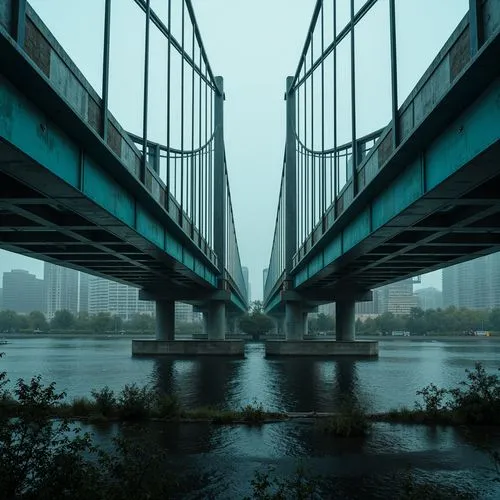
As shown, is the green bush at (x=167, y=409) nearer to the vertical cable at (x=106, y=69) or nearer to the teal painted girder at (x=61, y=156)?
the teal painted girder at (x=61, y=156)

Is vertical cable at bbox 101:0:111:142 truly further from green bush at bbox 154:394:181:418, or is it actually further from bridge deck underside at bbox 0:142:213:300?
green bush at bbox 154:394:181:418

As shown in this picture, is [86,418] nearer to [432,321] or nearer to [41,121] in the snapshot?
[41,121]

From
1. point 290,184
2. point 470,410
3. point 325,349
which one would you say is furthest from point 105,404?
point 290,184

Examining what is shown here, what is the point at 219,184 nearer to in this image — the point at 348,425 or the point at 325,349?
the point at 325,349

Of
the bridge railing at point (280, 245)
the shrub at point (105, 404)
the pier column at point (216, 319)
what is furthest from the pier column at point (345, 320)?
the shrub at point (105, 404)

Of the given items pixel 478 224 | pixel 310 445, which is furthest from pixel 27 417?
pixel 478 224

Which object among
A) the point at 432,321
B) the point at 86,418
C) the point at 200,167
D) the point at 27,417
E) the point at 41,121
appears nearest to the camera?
the point at 27,417
